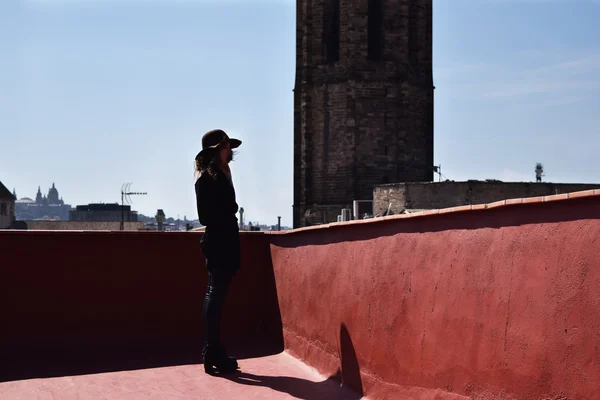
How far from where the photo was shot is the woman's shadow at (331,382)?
647cm

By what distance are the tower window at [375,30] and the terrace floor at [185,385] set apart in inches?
1451

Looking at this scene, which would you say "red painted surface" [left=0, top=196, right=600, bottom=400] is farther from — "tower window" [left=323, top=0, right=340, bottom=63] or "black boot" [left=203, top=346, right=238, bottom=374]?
"tower window" [left=323, top=0, right=340, bottom=63]

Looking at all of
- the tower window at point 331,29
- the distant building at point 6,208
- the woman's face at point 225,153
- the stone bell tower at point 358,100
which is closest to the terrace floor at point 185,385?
the woman's face at point 225,153

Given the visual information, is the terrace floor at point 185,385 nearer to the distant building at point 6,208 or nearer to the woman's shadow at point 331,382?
the woman's shadow at point 331,382

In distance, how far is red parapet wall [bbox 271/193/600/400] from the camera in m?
3.97

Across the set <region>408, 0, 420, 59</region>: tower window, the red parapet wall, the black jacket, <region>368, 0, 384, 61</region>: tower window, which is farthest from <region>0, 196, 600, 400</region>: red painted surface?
<region>408, 0, 420, 59</region>: tower window

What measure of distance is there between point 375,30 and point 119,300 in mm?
36665

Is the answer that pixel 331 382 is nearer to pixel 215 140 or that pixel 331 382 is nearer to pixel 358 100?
pixel 215 140

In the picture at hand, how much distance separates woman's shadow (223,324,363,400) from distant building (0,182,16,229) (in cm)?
6735

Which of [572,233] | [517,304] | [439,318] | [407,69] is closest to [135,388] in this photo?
[439,318]

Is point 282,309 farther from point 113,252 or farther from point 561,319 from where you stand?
point 561,319

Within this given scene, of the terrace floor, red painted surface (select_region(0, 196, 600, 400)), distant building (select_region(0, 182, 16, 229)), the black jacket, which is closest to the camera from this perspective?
red painted surface (select_region(0, 196, 600, 400))

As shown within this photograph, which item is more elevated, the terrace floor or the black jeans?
the black jeans

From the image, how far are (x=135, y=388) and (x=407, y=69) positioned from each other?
3760 cm
